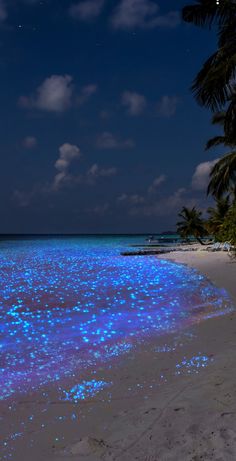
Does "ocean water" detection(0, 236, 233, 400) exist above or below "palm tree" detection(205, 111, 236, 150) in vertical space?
below

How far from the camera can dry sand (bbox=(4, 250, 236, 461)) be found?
10.2 feet

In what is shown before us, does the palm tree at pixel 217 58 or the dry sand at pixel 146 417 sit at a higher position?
the palm tree at pixel 217 58

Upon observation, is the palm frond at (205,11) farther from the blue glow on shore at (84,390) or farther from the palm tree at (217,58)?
the blue glow on shore at (84,390)

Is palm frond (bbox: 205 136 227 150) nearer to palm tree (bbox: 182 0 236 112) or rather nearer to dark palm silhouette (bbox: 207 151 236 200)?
dark palm silhouette (bbox: 207 151 236 200)

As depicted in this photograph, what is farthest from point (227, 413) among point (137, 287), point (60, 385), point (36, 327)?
point (137, 287)

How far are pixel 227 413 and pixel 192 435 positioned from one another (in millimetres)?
497

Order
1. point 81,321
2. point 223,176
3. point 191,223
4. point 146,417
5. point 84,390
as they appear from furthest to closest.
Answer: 1. point 191,223
2. point 223,176
3. point 81,321
4. point 84,390
5. point 146,417

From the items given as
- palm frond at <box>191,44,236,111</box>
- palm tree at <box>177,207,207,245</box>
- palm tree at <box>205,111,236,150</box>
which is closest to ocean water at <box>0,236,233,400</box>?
palm frond at <box>191,44,236,111</box>

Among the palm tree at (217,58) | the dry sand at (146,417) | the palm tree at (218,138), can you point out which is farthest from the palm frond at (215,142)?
the dry sand at (146,417)

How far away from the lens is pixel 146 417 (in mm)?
3762

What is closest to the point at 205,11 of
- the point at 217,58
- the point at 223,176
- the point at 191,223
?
the point at 217,58

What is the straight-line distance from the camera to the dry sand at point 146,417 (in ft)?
10.2

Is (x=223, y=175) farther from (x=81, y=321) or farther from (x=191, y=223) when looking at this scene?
(x=191, y=223)

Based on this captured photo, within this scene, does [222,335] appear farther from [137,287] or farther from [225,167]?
[225,167]
